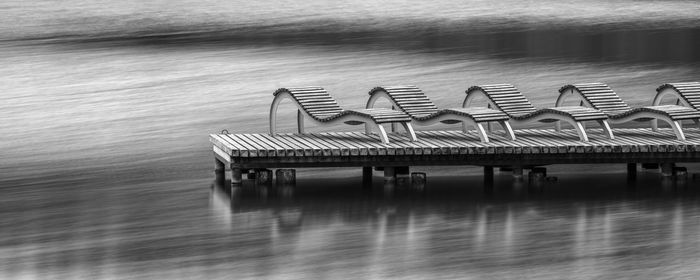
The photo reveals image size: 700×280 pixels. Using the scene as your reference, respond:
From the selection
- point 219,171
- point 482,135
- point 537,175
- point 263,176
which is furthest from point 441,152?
point 219,171

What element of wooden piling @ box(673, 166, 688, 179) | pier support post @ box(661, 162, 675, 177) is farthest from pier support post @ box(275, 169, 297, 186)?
wooden piling @ box(673, 166, 688, 179)

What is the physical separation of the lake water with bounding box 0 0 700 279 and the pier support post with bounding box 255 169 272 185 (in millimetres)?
251

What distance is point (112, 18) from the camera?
40562 mm

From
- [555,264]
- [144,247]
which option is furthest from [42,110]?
[555,264]

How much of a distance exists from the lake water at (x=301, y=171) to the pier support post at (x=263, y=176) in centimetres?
25

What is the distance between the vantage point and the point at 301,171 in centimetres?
1769

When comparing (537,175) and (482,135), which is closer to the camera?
(482,135)

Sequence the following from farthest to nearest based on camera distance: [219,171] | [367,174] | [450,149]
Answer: [219,171] → [367,174] → [450,149]

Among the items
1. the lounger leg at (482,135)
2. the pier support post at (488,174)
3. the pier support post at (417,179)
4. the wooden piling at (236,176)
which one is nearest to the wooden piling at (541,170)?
the pier support post at (488,174)

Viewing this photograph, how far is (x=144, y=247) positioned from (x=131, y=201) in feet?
8.61

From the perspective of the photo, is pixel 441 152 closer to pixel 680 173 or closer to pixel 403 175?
pixel 403 175

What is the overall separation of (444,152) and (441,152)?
30 millimetres

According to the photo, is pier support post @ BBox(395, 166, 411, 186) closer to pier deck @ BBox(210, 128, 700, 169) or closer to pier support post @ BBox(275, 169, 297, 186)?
pier deck @ BBox(210, 128, 700, 169)

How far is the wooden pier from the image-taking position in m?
16.0
